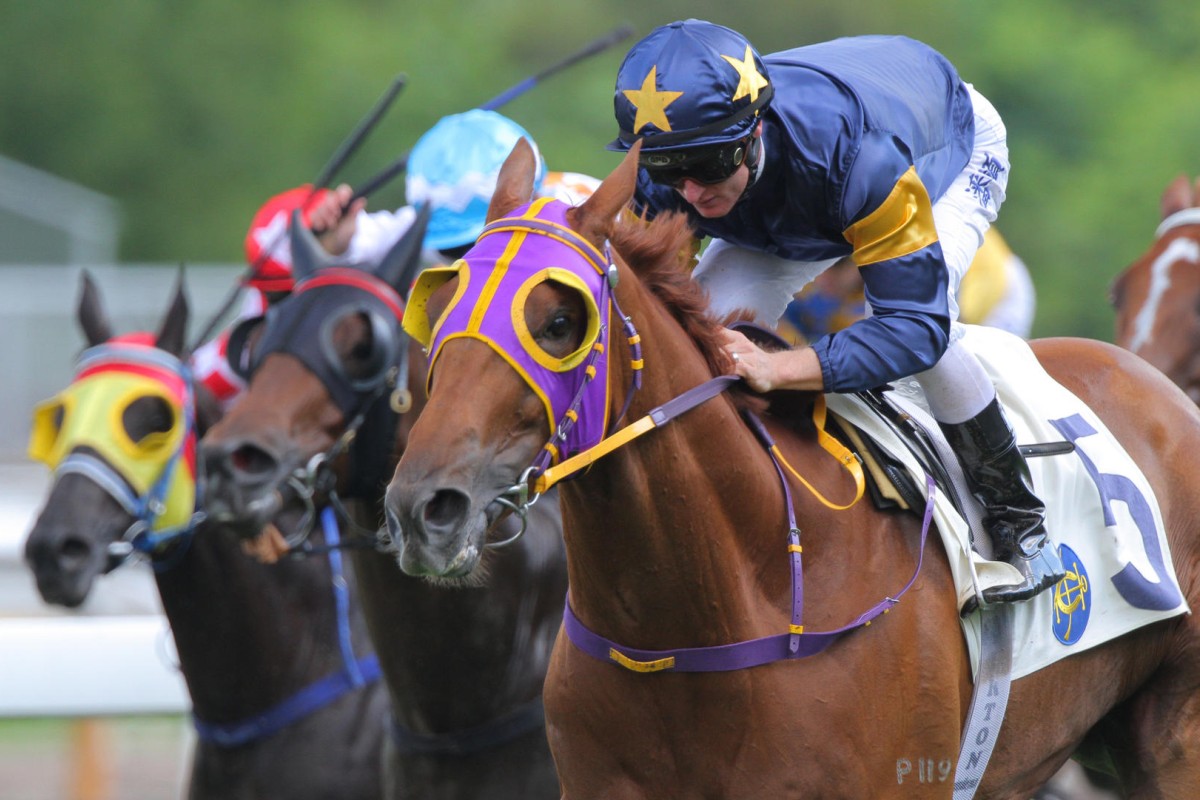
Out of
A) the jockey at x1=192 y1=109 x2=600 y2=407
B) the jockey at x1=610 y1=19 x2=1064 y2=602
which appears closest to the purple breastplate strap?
the jockey at x1=610 y1=19 x2=1064 y2=602

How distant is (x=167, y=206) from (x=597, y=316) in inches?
713

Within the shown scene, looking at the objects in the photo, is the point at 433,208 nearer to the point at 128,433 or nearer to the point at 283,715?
the point at 128,433

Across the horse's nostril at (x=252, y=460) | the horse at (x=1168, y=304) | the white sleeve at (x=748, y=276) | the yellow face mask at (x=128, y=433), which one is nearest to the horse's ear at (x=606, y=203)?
the white sleeve at (x=748, y=276)

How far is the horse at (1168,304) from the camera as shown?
587 cm

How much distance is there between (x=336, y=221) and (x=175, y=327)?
89 centimetres

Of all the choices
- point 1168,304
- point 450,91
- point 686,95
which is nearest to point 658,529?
point 686,95

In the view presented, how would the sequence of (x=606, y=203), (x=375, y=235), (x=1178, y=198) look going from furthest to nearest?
(x=1178, y=198)
(x=375, y=235)
(x=606, y=203)

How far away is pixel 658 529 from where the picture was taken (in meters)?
2.92

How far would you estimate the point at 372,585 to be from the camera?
4.35m

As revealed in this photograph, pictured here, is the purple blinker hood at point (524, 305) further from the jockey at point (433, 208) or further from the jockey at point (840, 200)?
the jockey at point (433, 208)

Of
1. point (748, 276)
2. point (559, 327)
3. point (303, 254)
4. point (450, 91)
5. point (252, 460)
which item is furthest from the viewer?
point (450, 91)

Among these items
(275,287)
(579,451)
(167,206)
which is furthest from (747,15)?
(579,451)

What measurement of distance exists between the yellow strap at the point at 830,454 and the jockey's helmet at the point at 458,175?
1.84m

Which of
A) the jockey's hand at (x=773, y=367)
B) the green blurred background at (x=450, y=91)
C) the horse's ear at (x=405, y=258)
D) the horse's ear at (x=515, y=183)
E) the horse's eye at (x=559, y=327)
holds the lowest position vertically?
the green blurred background at (x=450, y=91)
